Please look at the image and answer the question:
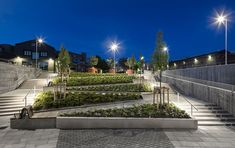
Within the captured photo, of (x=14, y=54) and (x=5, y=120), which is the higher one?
(x=14, y=54)

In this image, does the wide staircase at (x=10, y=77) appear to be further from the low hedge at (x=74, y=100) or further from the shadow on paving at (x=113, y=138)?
the shadow on paving at (x=113, y=138)

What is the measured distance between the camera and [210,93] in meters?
17.1

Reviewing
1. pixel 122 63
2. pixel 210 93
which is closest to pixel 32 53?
pixel 210 93

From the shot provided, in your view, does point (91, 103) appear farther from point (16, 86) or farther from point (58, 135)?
point (16, 86)

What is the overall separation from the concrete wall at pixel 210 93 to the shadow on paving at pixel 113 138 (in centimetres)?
581

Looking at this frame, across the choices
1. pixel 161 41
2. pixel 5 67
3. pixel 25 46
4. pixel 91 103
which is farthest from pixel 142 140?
pixel 25 46

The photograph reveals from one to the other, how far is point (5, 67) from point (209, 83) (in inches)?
767

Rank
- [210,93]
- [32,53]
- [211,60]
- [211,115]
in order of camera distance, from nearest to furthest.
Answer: [211,115], [210,93], [211,60], [32,53]

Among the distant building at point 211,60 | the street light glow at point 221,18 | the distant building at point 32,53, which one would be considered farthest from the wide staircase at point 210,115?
the distant building at point 32,53

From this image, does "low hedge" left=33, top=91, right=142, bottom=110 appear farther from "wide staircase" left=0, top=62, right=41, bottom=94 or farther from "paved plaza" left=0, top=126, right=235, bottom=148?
"wide staircase" left=0, top=62, right=41, bottom=94

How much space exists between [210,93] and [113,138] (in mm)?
10045

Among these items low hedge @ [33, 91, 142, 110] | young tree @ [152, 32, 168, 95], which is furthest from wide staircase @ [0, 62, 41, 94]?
young tree @ [152, 32, 168, 95]

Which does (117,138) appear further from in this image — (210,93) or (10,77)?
(10,77)

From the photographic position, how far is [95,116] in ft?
40.7
